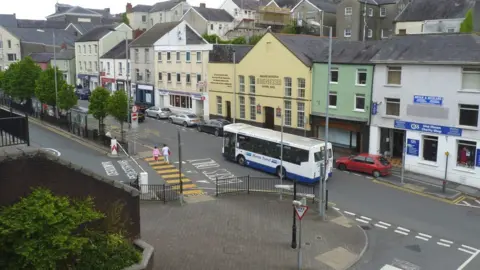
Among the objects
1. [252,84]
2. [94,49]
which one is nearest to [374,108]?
[252,84]

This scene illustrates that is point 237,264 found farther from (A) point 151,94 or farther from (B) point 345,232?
(A) point 151,94

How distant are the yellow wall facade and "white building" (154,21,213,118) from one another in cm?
743

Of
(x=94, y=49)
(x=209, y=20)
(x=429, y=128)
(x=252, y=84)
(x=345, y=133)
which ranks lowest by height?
(x=345, y=133)

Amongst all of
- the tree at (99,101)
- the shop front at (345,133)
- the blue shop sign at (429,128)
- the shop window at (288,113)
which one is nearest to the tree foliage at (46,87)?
the tree at (99,101)

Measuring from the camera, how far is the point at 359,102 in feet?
117

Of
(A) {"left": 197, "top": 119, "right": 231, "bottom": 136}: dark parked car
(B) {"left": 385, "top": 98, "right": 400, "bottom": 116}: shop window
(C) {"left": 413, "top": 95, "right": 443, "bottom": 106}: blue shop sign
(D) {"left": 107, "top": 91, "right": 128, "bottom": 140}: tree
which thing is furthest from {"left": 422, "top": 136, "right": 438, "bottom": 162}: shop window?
(D) {"left": 107, "top": 91, "right": 128, "bottom": 140}: tree

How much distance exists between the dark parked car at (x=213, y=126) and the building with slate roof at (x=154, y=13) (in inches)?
2212

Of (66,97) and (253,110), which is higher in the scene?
(66,97)

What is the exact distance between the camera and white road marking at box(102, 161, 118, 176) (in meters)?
30.3

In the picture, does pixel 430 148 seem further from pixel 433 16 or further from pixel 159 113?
pixel 159 113

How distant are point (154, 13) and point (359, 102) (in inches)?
2990

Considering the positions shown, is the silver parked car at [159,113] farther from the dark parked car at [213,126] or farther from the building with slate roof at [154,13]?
the building with slate roof at [154,13]

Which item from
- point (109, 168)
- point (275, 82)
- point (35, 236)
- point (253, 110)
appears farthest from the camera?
point (253, 110)

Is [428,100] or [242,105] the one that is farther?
[242,105]
